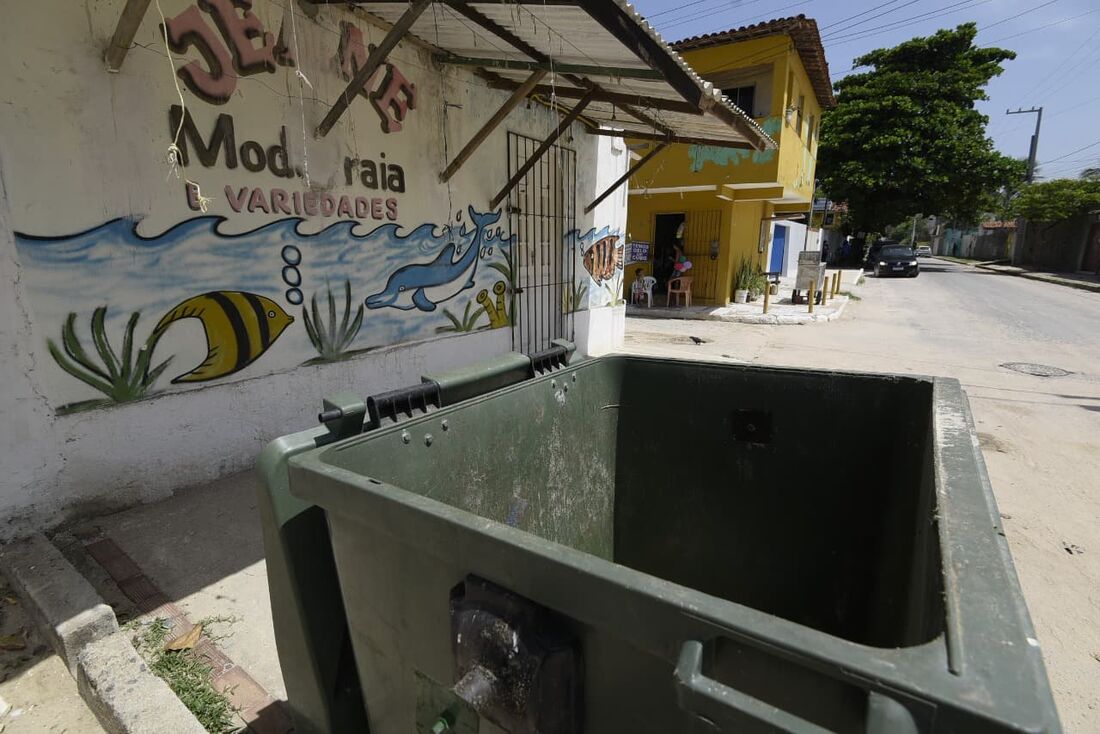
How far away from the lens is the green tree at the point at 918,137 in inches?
931

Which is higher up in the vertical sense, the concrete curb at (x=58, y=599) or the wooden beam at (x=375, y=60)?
the wooden beam at (x=375, y=60)

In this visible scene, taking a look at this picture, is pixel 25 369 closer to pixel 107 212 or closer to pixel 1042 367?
pixel 107 212

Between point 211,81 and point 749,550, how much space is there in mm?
4149

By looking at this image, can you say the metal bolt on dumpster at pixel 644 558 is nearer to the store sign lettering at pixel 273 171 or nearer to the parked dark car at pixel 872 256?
the store sign lettering at pixel 273 171

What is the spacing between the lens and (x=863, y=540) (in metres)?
2.13

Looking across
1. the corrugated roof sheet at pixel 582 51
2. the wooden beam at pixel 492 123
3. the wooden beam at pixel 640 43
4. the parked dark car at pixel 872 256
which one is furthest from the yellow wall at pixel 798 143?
the parked dark car at pixel 872 256

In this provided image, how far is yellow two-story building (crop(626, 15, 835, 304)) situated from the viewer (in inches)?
442

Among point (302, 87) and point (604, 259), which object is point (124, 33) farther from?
point (604, 259)

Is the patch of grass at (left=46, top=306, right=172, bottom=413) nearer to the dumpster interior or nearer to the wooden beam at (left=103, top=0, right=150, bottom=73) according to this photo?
the wooden beam at (left=103, top=0, right=150, bottom=73)

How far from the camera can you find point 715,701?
75cm

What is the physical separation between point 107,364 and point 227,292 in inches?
31.9

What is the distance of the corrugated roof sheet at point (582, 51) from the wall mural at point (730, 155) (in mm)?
5409

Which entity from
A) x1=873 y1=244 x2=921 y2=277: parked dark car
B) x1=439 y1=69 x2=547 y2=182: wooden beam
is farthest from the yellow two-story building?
x1=873 y1=244 x2=921 y2=277: parked dark car

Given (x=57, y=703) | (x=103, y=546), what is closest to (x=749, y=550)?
(x=57, y=703)
